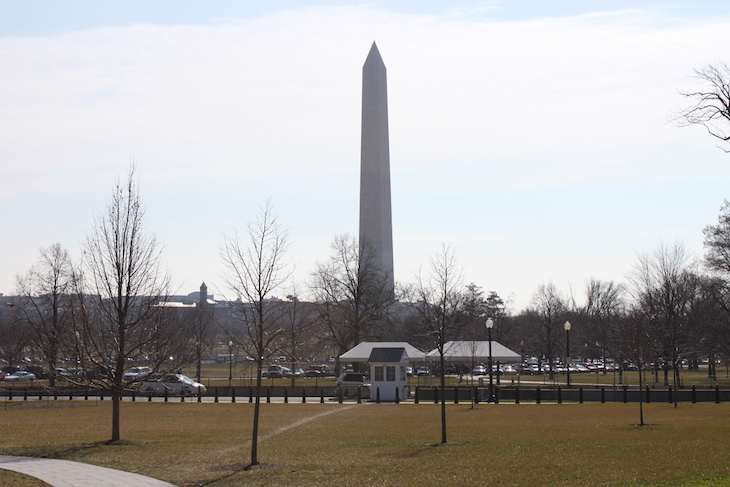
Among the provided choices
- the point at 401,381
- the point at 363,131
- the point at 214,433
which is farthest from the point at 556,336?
the point at 214,433

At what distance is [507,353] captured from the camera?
4953 centimetres

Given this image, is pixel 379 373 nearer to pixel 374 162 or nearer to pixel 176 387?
pixel 176 387

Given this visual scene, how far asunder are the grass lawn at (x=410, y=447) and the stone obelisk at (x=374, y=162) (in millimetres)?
40486

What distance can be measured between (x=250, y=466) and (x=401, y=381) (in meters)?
30.3

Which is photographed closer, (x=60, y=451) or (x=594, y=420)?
(x=60, y=451)

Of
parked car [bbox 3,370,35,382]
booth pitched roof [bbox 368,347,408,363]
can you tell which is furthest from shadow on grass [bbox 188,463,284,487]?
parked car [bbox 3,370,35,382]

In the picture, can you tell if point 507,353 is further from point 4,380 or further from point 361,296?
point 4,380

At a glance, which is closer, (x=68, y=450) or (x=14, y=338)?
(x=68, y=450)

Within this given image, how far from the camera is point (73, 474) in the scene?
14438 mm

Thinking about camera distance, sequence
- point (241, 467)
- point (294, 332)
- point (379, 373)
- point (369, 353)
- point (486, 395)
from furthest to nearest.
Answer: point (369, 353)
point (379, 373)
point (486, 395)
point (294, 332)
point (241, 467)

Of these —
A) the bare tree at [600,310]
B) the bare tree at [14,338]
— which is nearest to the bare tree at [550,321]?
the bare tree at [600,310]

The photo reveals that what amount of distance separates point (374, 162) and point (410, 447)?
52.6 meters

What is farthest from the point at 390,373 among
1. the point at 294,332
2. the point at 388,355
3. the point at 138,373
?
the point at 294,332

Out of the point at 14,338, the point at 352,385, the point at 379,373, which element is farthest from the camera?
the point at 14,338
